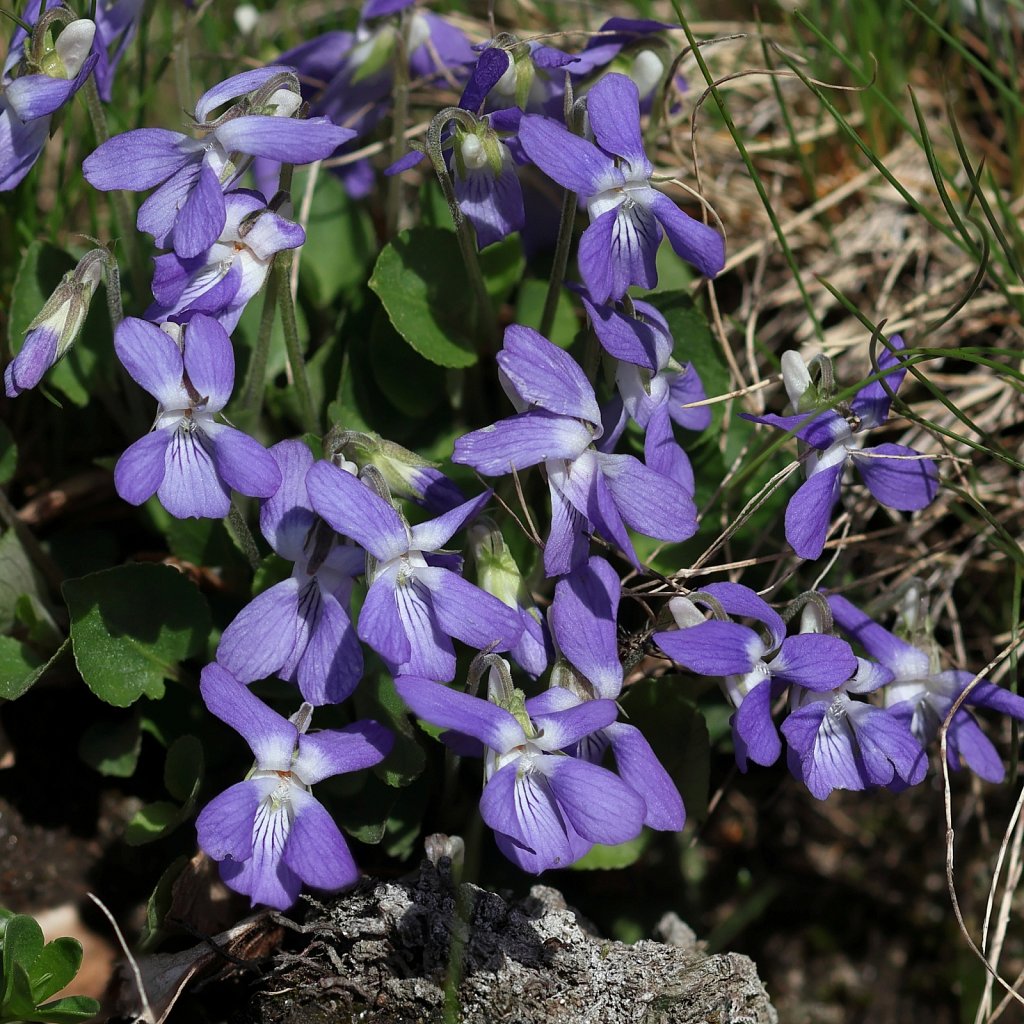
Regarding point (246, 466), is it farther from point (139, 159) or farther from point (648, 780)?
point (648, 780)

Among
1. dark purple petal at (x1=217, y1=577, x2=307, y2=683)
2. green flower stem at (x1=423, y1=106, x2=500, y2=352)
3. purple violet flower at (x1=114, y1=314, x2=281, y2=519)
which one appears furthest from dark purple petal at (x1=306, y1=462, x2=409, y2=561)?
green flower stem at (x1=423, y1=106, x2=500, y2=352)

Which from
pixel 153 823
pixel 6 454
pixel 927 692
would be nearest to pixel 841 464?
pixel 927 692

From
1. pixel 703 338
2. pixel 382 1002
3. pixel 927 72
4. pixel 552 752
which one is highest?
pixel 927 72

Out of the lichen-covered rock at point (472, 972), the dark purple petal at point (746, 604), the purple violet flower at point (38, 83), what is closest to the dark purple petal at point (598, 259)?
the dark purple petal at point (746, 604)

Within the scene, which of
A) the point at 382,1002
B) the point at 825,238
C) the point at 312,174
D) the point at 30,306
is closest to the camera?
the point at 382,1002

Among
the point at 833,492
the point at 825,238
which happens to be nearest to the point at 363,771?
the point at 833,492

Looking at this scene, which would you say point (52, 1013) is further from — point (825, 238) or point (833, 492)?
point (825, 238)
